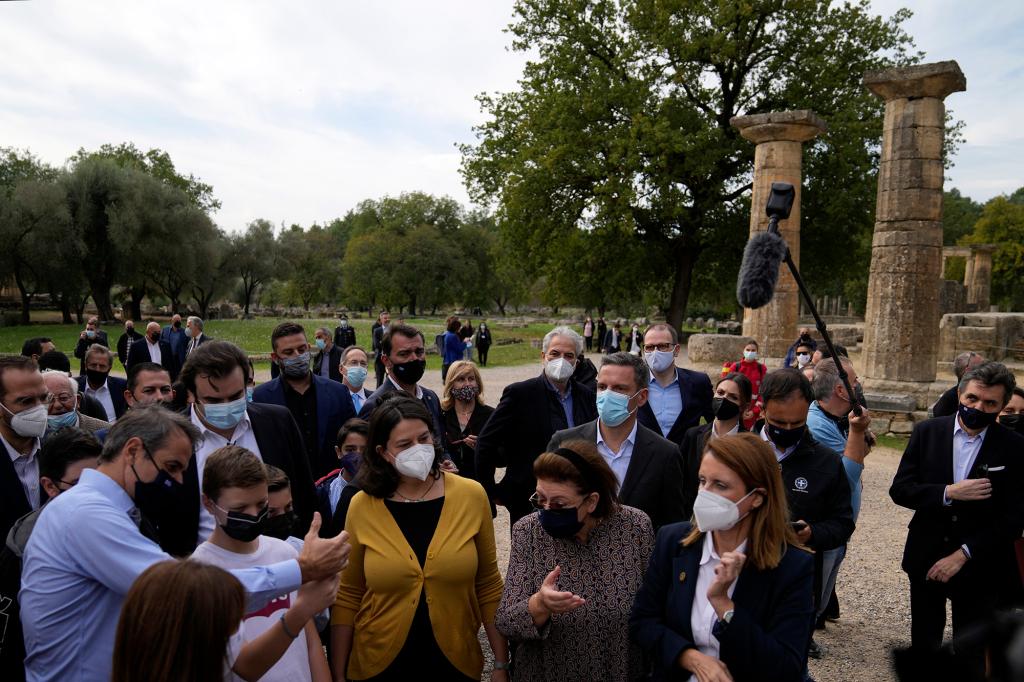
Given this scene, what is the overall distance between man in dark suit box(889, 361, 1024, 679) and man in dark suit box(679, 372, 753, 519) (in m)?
0.99

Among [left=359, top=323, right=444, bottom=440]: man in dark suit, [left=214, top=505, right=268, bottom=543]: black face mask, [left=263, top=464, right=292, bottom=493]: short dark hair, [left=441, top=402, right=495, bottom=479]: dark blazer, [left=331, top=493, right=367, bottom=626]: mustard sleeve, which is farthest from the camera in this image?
[left=441, top=402, right=495, bottom=479]: dark blazer

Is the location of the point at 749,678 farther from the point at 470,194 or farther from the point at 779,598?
the point at 470,194

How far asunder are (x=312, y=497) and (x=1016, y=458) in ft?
12.7

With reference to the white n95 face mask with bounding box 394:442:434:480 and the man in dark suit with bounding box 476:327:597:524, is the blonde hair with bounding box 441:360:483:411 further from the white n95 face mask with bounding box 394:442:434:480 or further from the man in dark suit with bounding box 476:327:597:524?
the white n95 face mask with bounding box 394:442:434:480

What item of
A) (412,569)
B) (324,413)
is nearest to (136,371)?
(324,413)

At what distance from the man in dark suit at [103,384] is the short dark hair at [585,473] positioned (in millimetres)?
5480

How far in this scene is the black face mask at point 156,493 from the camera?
2475mm

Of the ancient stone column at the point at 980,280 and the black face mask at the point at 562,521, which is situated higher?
the ancient stone column at the point at 980,280

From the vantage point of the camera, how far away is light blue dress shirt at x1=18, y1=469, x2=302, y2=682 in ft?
7.21

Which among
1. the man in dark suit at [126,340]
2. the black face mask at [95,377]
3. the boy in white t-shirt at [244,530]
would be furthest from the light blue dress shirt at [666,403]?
the man in dark suit at [126,340]

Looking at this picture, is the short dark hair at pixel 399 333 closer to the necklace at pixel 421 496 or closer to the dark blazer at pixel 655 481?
the dark blazer at pixel 655 481

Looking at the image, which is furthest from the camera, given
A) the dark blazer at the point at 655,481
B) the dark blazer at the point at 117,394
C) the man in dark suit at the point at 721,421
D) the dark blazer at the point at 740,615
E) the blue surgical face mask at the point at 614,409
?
the dark blazer at the point at 117,394

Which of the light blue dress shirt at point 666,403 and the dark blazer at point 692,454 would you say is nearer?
the dark blazer at point 692,454

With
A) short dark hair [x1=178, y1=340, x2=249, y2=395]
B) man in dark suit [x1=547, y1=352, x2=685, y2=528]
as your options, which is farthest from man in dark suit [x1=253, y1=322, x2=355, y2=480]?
man in dark suit [x1=547, y1=352, x2=685, y2=528]
